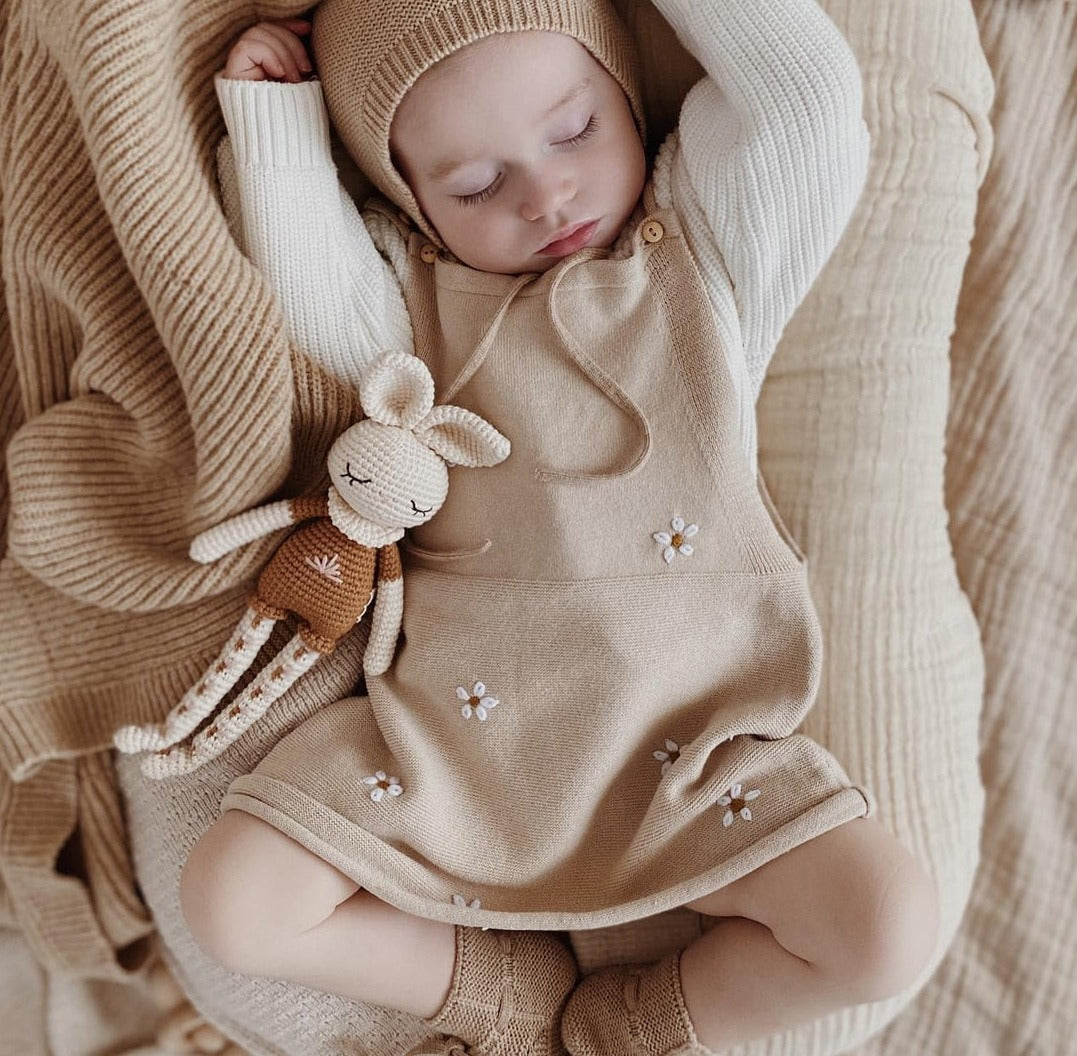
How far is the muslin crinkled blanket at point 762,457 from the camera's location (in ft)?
3.49

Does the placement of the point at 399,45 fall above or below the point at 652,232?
above

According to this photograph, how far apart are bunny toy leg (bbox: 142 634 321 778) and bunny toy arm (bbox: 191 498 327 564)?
0.11 metres

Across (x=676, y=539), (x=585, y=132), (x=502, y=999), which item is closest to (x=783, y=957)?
(x=502, y=999)

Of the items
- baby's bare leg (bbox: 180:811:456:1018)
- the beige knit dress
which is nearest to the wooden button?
the beige knit dress

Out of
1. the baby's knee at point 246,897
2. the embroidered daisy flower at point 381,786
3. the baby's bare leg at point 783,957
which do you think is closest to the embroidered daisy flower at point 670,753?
the baby's bare leg at point 783,957

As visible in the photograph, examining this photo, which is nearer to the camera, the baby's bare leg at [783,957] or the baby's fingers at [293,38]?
the baby's bare leg at [783,957]

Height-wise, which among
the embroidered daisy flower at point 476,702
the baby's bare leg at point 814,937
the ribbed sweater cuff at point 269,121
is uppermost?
the ribbed sweater cuff at point 269,121

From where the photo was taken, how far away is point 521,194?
3.52 ft

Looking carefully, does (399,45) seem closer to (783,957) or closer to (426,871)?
(426,871)

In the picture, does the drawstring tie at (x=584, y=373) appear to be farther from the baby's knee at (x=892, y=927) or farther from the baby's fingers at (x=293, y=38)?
the baby's knee at (x=892, y=927)

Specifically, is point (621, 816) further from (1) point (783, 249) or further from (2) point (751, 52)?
(2) point (751, 52)

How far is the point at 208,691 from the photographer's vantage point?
111 centimetres

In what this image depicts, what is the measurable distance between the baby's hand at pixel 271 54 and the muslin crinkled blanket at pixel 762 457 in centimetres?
3

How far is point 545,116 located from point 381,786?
2.22 ft
